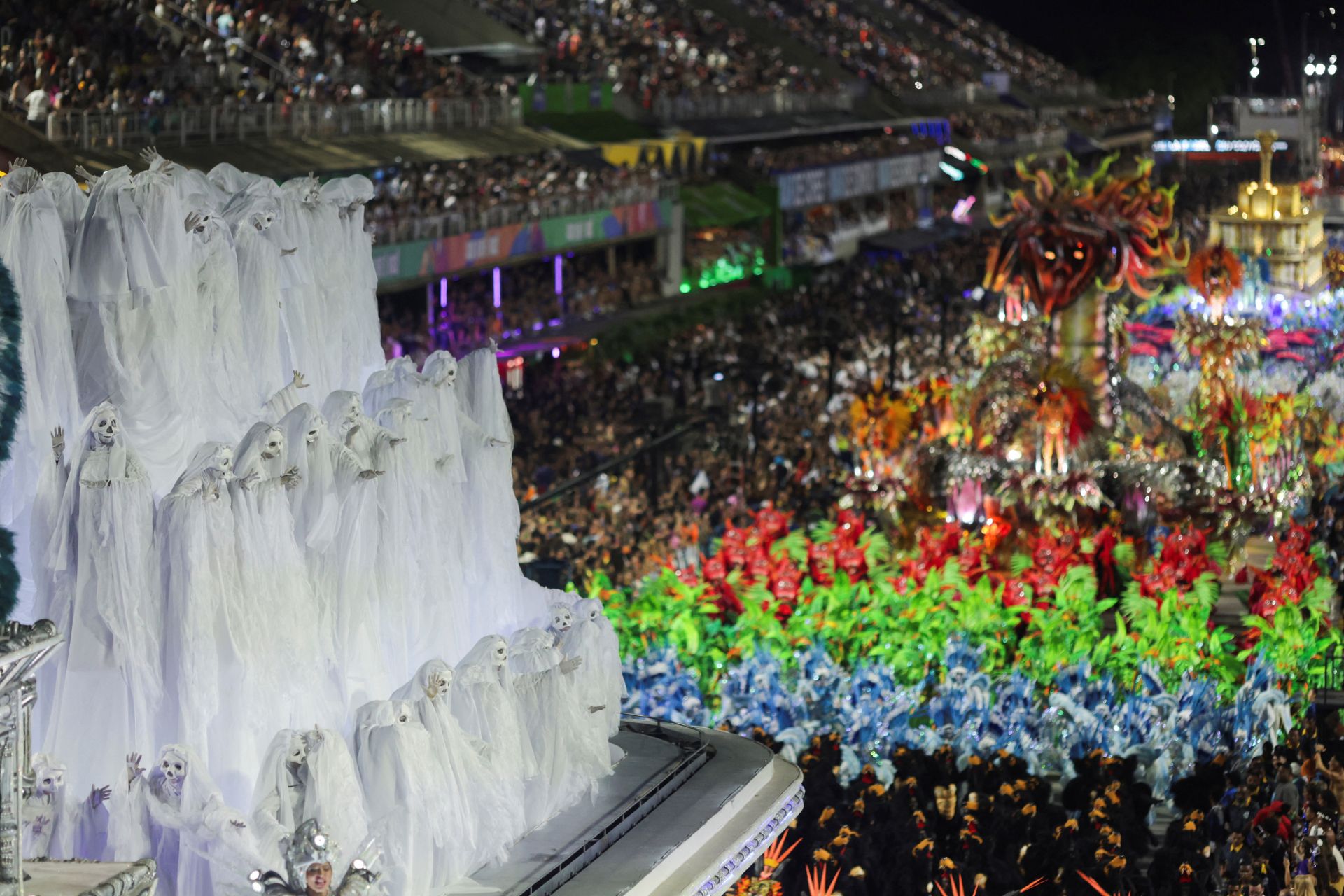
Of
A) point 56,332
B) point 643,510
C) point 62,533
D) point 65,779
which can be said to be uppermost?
point 56,332

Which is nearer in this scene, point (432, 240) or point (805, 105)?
point (432, 240)

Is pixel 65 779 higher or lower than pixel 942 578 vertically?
higher

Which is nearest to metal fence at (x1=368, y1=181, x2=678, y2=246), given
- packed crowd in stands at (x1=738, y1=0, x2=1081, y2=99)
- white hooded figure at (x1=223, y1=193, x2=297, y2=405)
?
white hooded figure at (x1=223, y1=193, x2=297, y2=405)

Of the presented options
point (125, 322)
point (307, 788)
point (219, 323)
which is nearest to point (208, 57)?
point (219, 323)

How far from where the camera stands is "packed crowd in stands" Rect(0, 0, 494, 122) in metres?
24.5

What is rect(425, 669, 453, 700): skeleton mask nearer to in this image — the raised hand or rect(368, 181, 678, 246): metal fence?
the raised hand

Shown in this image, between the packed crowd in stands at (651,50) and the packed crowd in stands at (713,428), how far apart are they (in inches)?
443

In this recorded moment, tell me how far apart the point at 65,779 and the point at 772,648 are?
7841 mm

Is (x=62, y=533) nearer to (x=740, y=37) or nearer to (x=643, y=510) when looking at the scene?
(x=643, y=510)

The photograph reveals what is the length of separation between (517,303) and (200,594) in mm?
20595

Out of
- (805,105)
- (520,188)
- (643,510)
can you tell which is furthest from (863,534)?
(805,105)

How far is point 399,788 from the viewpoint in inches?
396

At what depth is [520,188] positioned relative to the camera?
31000 mm

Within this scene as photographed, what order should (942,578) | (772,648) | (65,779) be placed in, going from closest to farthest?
(65,779) < (772,648) < (942,578)
